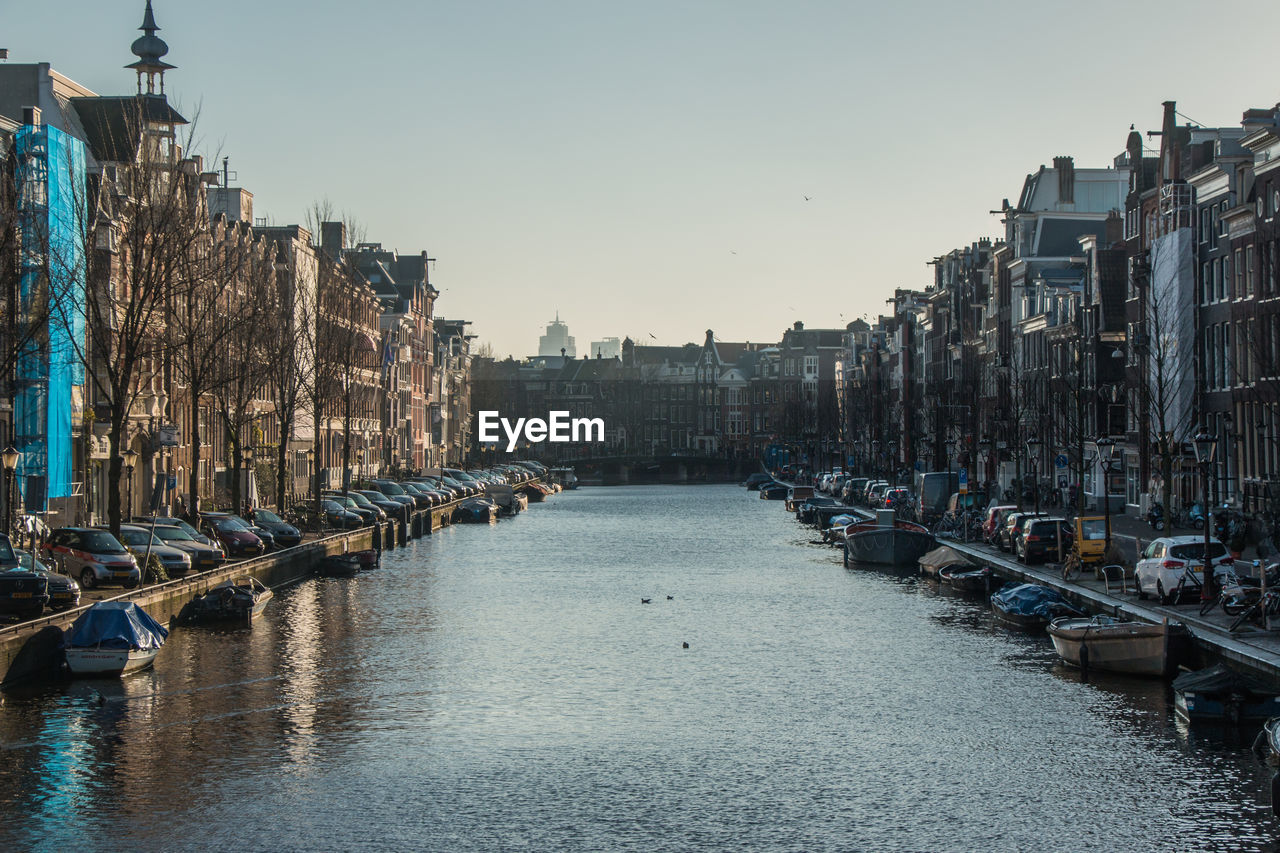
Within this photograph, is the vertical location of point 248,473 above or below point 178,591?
above

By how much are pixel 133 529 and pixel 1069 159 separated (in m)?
77.5

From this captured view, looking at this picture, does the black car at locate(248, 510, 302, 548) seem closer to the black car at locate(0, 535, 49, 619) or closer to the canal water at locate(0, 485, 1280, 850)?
the canal water at locate(0, 485, 1280, 850)

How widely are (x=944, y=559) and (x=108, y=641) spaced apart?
37.5 m

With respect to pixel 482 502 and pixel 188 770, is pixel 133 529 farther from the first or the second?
pixel 482 502

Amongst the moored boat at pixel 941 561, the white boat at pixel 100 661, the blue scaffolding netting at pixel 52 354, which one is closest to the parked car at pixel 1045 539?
the moored boat at pixel 941 561

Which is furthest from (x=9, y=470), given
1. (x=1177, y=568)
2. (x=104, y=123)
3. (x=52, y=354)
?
(x=1177, y=568)

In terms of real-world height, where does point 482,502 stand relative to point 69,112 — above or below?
below

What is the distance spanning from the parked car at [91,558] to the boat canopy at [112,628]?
22.9ft

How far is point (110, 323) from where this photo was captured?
67188mm

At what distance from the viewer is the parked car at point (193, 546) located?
53.1 m

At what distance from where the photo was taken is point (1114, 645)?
3769 cm

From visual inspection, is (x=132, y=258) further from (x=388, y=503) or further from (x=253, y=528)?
(x=388, y=503)

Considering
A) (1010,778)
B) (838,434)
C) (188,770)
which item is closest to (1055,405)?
(1010,778)

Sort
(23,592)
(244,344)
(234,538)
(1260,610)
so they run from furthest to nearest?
(244,344) < (234,538) < (23,592) < (1260,610)
